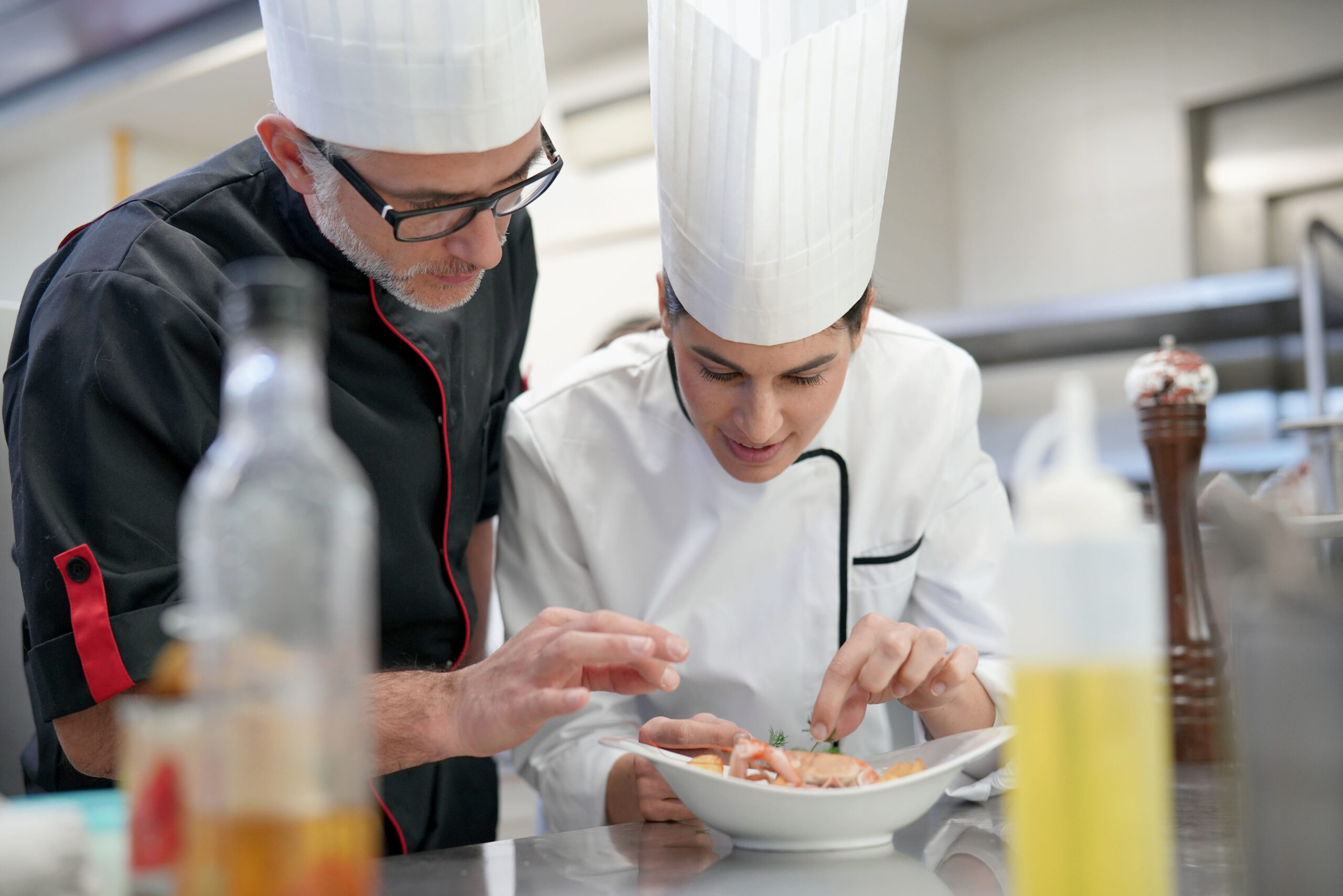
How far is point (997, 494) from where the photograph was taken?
183cm

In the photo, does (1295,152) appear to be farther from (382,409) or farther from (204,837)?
(204,837)

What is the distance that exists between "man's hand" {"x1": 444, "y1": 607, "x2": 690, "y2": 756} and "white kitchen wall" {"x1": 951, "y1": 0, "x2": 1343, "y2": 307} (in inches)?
165

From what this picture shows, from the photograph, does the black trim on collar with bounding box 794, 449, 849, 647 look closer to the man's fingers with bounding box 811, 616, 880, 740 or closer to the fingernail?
the man's fingers with bounding box 811, 616, 880, 740

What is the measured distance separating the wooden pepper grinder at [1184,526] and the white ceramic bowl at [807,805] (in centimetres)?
50

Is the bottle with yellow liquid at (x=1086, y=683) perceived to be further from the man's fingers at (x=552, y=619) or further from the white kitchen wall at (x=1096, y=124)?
the white kitchen wall at (x=1096, y=124)

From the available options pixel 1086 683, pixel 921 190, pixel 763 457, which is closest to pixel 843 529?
pixel 763 457

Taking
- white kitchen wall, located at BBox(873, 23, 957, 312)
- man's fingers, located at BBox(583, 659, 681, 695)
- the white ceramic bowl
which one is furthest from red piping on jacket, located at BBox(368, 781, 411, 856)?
white kitchen wall, located at BBox(873, 23, 957, 312)

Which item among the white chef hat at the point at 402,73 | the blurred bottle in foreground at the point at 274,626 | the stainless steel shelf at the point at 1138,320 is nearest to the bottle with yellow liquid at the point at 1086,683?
the blurred bottle in foreground at the point at 274,626

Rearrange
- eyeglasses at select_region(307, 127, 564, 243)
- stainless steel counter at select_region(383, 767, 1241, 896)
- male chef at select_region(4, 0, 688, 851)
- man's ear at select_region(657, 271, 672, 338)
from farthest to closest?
1. man's ear at select_region(657, 271, 672, 338)
2. eyeglasses at select_region(307, 127, 564, 243)
3. male chef at select_region(4, 0, 688, 851)
4. stainless steel counter at select_region(383, 767, 1241, 896)

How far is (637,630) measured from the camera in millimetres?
1062

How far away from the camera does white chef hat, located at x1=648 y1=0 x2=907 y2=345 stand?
1444mm

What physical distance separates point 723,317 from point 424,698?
59 centimetres

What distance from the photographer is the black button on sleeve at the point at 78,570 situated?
1.22m

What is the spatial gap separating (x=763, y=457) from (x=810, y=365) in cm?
15
